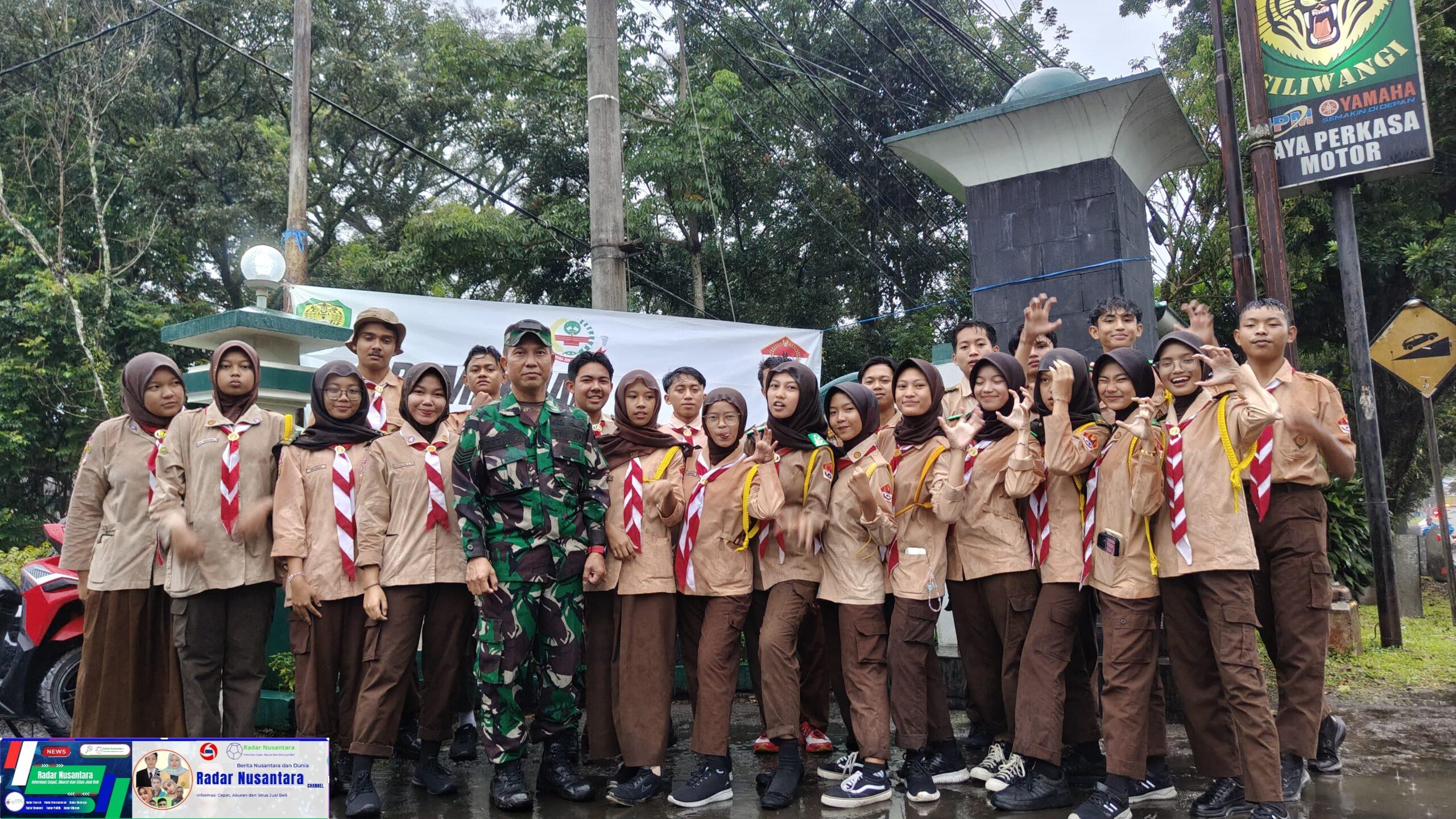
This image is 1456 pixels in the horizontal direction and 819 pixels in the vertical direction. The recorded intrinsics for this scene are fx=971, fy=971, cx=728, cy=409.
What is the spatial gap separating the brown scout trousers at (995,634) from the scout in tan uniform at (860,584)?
1.42ft

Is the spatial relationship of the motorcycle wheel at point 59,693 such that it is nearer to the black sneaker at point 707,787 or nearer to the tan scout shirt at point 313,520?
the tan scout shirt at point 313,520

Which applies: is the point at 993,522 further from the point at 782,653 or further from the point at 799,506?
the point at 782,653

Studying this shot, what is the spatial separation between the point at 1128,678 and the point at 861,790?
1182 millimetres

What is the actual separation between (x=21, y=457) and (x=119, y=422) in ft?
43.1

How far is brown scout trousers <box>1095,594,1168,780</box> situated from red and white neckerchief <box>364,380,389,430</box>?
358 centimetres

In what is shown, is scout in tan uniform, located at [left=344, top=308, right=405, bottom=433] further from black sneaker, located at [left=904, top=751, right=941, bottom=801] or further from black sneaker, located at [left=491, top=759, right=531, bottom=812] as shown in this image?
black sneaker, located at [left=904, top=751, right=941, bottom=801]

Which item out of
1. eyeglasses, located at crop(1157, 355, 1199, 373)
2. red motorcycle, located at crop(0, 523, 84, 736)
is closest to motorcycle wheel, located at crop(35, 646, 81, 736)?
red motorcycle, located at crop(0, 523, 84, 736)

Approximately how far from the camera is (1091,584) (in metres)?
4.09

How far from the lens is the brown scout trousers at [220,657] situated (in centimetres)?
434

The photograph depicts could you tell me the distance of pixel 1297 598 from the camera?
4.02 metres

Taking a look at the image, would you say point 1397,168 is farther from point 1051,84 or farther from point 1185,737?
point 1185,737

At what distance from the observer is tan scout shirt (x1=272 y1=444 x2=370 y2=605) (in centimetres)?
434

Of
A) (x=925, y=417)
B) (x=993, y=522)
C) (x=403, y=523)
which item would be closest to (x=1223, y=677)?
(x=993, y=522)

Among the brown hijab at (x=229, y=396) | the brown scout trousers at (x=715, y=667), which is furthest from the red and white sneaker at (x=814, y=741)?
the brown hijab at (x=229, y=396)
